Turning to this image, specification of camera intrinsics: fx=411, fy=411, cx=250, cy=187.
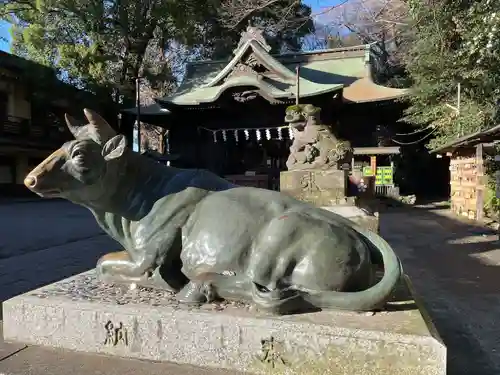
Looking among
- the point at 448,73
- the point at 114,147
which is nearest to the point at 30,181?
the point at 114,147

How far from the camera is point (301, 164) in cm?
803

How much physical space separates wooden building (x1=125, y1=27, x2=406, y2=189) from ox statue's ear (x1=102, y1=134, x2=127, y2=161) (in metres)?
13.8

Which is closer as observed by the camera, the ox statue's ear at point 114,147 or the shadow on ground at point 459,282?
the ox statue's ear at point 114,147

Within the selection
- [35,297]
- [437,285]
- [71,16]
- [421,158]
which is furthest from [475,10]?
[71,16]

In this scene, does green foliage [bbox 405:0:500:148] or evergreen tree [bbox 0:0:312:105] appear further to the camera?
evergreen tree [bbox 0:0:312:105]

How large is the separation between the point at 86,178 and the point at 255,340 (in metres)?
1.09

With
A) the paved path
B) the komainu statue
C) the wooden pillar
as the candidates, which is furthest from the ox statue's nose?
the wooden pillar

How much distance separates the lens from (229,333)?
1821mm

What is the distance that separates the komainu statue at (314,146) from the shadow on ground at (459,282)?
2.05 meters

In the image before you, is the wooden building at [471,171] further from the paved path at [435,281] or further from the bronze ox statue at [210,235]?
the bronze ox statue at [210,235]

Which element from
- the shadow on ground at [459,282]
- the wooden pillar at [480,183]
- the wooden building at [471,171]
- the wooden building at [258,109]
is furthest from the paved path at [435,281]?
the wooden building at [258,109]

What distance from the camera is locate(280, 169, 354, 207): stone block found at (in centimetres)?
756

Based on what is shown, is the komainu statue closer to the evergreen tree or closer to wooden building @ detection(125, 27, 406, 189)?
wooden building @ detection(125, 27, 406, 189)

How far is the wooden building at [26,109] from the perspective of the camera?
20641 millimetres
